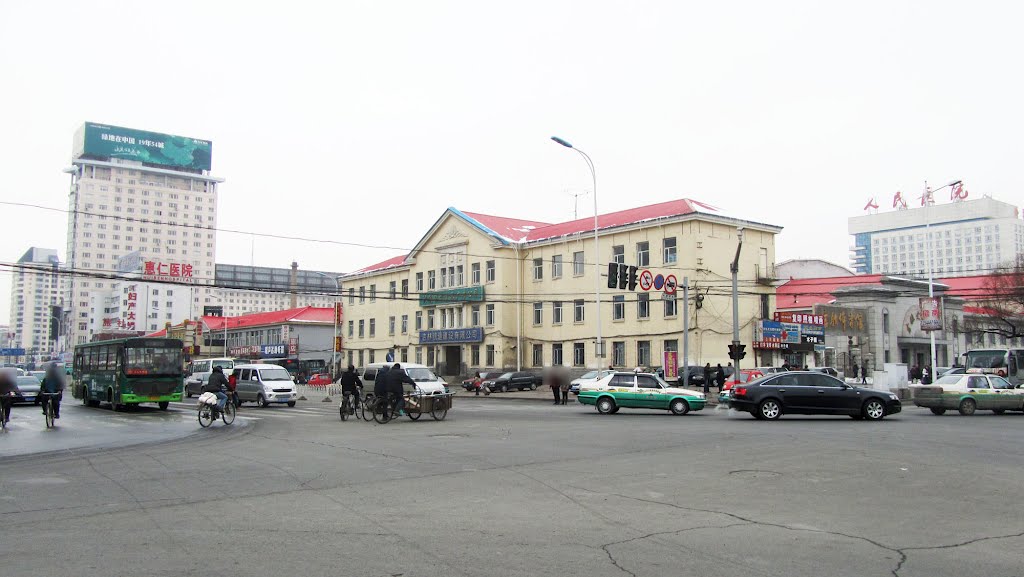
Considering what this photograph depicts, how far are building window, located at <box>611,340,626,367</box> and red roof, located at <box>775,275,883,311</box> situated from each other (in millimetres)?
13885

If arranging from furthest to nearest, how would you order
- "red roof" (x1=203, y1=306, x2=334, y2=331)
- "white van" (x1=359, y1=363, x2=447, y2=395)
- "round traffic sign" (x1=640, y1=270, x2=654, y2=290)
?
1. "red roof" (x1=203, y1=306, x2=334, y2=331)
2. "round traffic sign" (x1=640, y1=270, x2=654, y2=290)
3. "white van" (x1=359, y1=363, x2=447, y2=395)

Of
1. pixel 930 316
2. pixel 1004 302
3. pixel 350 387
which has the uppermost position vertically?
pixel 1004 302

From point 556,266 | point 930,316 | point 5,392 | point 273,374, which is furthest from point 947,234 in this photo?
point 5,392

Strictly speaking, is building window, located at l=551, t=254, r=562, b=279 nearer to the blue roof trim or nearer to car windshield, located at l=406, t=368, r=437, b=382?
the blue roof trim

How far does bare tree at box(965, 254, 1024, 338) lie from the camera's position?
50.5 m

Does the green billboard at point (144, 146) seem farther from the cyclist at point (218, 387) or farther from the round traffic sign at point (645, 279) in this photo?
the cyclist at point (218, 387)

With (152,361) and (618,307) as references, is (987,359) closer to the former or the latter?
(618,307)

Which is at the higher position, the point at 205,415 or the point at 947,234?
the point at 947,234

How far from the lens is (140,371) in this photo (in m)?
28.2

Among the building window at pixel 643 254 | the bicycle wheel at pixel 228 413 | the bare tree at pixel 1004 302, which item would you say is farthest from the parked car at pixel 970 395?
the bare tree at pixel 1004 302

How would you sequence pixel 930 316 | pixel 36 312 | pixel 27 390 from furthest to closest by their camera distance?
pixel 36 312 < pixel 930 316 < pixel 27 390

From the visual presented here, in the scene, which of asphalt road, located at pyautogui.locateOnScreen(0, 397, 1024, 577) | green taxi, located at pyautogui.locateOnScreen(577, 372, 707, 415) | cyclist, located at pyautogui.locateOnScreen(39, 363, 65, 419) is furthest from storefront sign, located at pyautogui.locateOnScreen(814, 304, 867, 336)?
cyclist, located at pyautogui.locateOnScreen(39, 363, 65, 419)

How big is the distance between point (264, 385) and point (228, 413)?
1033cm

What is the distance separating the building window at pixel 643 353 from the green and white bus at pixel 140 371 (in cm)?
2909
